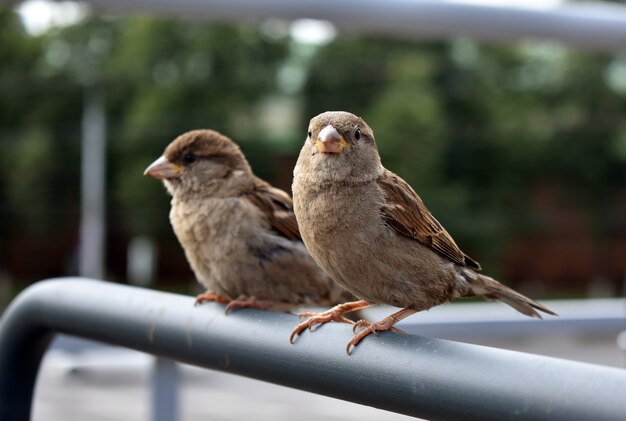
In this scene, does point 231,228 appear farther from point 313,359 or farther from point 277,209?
point 313,359

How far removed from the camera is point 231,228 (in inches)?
85.7

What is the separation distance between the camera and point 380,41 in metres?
24.4

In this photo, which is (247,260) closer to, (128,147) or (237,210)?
(237,210)

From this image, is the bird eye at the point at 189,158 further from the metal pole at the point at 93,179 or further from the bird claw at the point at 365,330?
the metal pole at the point at 93,179

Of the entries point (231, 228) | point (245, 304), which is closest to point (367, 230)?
point (245, 304)

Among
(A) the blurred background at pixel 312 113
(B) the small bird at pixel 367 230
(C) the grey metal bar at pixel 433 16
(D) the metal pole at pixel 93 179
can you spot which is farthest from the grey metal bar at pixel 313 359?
(D) the metal pole at pixel 93 179

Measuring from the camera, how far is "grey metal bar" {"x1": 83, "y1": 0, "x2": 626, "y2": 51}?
10.1ft

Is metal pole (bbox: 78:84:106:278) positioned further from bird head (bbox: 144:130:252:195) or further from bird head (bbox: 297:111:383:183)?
bird head (bbox: 297:111:383:183)

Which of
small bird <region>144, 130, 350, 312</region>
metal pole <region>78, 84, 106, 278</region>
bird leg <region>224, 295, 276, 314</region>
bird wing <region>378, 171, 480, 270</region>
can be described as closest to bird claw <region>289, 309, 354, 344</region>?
bird leg <region>224, 295, 276, 314</region>

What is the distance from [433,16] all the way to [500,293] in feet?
5.46

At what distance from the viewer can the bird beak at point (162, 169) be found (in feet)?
6.86

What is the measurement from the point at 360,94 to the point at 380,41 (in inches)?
80.4

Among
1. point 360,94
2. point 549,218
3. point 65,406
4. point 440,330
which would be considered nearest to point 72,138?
point 360,94

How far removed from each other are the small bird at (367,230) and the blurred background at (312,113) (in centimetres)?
1812
